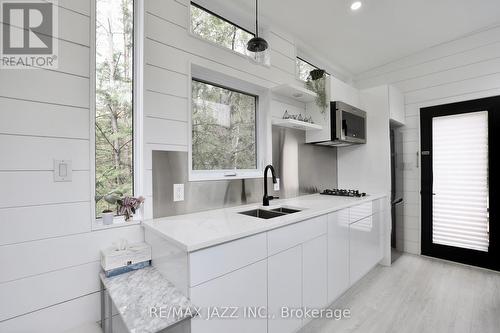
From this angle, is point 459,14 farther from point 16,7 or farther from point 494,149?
point 16,7

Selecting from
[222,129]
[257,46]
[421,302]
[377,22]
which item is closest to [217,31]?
[257,46]

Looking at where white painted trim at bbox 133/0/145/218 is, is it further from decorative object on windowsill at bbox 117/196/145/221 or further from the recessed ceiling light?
the recessed ceiling light

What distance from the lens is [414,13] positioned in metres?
2.43

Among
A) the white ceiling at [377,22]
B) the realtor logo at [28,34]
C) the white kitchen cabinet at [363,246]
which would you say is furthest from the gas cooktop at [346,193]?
the realtor logo at [28,34]

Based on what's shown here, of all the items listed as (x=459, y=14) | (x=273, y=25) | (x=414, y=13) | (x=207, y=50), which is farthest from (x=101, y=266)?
(x=459, y=14)

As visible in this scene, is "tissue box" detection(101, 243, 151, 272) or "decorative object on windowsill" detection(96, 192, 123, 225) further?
"decorative object on windowsill" detection(96, 192, 123, 225)

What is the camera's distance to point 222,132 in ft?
7.16

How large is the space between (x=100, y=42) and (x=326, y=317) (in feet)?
9.04

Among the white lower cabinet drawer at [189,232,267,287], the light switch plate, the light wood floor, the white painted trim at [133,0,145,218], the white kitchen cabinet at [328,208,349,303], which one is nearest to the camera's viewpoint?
the white lower cabinet drawer at [189,232,267,287]

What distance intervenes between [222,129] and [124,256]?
1.32 m

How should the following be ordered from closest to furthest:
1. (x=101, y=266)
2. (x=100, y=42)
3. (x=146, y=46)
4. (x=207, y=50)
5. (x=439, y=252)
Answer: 1. (x=101, y=266)
2. (x=100, y=42)
3. (x=146, y=46)
4. (x=207, y=50)
5. (x=439, y=252)

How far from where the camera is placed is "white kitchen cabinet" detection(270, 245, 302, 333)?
1.44 metres

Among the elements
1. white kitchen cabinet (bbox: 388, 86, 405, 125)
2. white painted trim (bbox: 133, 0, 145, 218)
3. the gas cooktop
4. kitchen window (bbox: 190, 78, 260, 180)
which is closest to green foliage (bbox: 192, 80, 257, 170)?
kitchen window (bbox: 190, 78, 260, 180)

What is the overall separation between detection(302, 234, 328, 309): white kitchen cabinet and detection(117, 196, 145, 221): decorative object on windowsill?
122 cm
